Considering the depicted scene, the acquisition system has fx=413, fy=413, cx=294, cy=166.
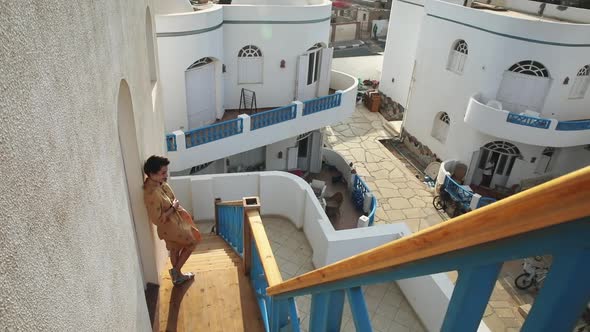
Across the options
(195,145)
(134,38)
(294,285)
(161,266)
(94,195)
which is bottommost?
(195,145)

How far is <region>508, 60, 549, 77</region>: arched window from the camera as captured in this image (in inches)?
553

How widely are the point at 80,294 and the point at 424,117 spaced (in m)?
17.9

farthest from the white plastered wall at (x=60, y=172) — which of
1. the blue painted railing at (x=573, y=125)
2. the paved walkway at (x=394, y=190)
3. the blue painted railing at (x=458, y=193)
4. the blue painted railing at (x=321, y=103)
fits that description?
the blue painted railing at (x=573, y=125)

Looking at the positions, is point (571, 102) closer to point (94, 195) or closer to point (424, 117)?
point (424, 117)

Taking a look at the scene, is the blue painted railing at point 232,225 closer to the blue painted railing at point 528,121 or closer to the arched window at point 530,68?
the blue painted railing at point 528,121

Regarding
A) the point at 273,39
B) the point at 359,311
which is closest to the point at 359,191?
the point at 273,39

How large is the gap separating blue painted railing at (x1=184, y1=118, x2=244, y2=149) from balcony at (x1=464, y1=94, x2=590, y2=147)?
8.44 metres

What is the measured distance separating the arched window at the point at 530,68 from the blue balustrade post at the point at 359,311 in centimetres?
1475

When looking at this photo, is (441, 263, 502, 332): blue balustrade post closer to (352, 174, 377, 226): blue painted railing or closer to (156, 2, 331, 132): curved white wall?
(156, 2, 331, 132): curved white wall

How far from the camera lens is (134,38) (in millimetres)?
4289

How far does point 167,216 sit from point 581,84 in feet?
51.0

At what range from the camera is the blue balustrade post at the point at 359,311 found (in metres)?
1.90

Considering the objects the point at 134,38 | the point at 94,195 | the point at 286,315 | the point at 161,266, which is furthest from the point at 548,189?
the point at 161,266

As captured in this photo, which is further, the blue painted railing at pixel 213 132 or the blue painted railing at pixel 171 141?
the blue painted railing at pixel 213 132
